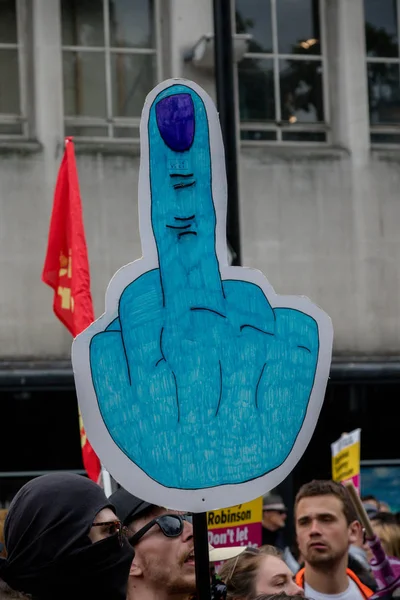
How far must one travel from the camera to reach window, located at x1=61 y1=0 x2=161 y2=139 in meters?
12.2

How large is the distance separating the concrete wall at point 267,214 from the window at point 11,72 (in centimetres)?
24

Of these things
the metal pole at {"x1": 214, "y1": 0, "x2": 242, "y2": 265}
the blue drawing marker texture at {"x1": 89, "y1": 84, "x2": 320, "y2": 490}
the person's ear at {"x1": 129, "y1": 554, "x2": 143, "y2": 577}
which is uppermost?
the metal pole at {"x1": 214, "y1": 0, "x2": 242, "y2": 265}

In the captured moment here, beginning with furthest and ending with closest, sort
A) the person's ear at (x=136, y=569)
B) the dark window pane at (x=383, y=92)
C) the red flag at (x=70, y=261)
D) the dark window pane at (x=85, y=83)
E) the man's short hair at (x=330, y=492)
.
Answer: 1. the dark window pane at (x=383, y=92)
2. the dark window pane at (x=85, y=83)
3. the red flag at (x=70, y=261)
4. the man's short hair at (x=330, y=492)
5. the person's ear at (x=136, y=569)

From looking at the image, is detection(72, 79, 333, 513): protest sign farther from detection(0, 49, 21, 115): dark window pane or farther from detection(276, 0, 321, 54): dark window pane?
detection(276, 0, 321, 54): dark window pane

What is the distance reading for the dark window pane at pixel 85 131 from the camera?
12.2 meters

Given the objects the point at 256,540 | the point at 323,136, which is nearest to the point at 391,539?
the point at 256,540

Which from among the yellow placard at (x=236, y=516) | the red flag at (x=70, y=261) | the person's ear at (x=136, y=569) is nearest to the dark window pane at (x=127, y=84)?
the red flag at (x=70, y=261)

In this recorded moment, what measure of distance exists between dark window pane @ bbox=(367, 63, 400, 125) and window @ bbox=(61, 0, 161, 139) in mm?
2226

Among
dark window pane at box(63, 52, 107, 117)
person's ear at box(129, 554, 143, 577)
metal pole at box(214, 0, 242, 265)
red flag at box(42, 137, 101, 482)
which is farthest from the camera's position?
dark window pane at box(63, 52, 107, 117)

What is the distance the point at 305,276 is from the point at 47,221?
8.56 ft

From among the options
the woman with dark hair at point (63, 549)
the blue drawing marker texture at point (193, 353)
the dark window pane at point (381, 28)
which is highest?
the dark window pane at point (381, 28)

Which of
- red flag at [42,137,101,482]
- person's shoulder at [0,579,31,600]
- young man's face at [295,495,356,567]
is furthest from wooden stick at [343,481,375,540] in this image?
person's shoulder at [0,579,31,600]

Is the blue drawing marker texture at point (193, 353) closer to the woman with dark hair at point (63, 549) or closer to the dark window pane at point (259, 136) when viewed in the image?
the woman with dark hair at point (63, 549)

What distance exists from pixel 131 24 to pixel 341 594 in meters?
8.19
